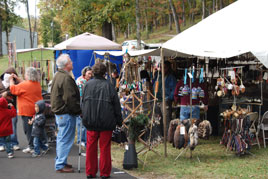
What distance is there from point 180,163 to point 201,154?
1005mm

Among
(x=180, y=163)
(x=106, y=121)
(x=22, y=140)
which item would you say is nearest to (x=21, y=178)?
(x=106, y=121)

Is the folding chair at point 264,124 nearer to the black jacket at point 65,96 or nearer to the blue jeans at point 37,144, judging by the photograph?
the black jacket at point 65,96

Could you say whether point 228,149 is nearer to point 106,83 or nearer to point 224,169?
point 224,169

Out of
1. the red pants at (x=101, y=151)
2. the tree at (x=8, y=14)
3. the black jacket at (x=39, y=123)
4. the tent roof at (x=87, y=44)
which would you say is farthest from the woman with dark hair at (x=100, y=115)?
the tree at (x=8, y=14)

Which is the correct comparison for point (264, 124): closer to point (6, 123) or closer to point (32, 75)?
point (32, 75)

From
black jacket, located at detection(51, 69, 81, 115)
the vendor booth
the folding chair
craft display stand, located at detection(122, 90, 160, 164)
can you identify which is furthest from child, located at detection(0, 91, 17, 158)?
the folding chair

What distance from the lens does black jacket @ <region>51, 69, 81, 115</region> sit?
6.36m

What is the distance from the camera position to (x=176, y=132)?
24.3 feet

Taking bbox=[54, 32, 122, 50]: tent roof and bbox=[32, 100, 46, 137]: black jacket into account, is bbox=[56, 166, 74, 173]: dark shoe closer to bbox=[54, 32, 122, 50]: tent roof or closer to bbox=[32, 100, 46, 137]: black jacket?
bbox=[32, 100, 46, 137]: black jacket

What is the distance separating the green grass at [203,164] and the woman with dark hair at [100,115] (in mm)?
825

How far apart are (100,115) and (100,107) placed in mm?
126

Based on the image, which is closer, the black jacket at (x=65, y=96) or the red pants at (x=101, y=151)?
the red pants at (x=101, y=151)

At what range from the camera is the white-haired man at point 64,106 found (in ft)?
20.9

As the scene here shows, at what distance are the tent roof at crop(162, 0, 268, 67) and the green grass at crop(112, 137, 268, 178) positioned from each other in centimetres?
198
